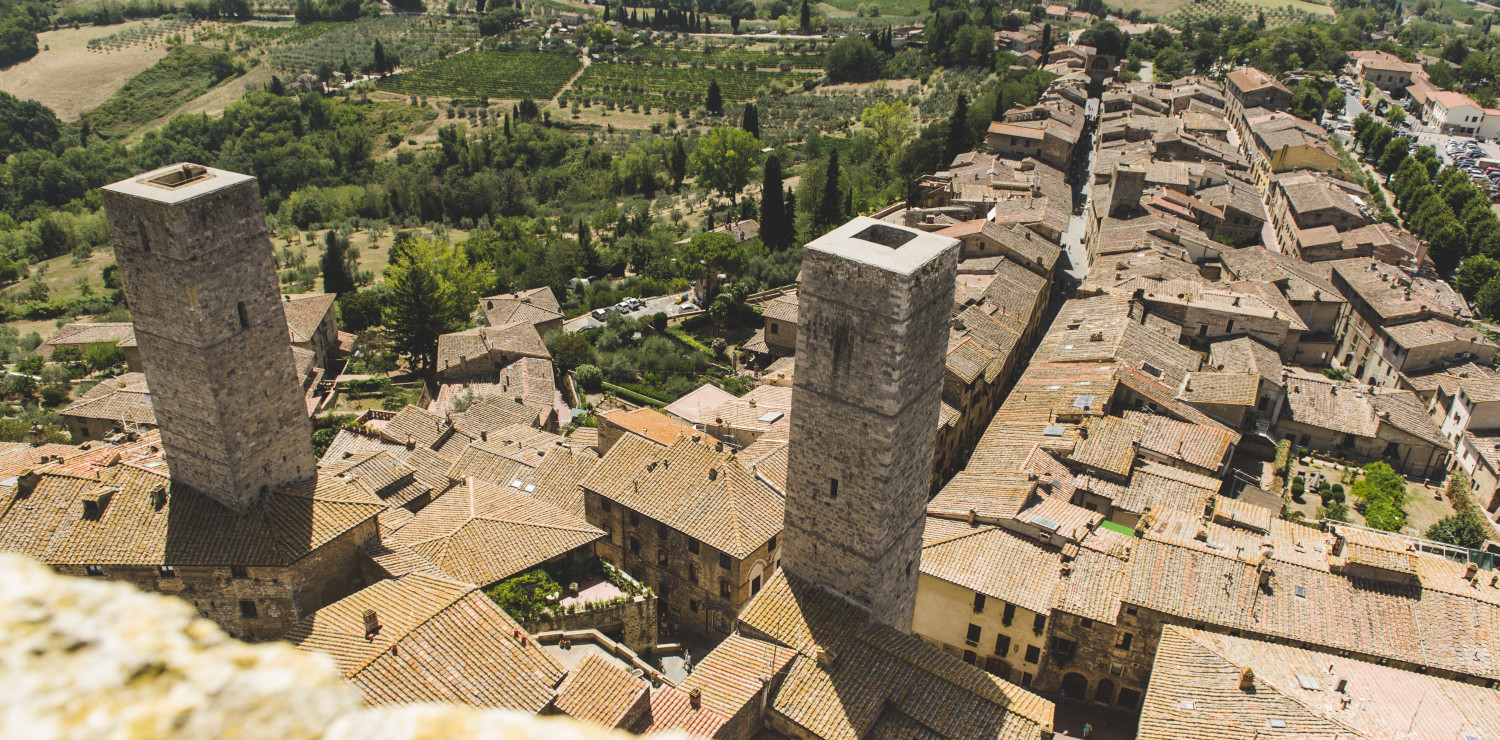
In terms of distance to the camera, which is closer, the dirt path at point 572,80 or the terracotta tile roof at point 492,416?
the terracotta tile roof at point 492,416

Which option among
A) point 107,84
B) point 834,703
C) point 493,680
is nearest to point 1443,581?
point 834,703

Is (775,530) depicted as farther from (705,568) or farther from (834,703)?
(834,703)

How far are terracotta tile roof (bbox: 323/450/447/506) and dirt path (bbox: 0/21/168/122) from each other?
5863 inches

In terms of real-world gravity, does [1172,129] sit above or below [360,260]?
above

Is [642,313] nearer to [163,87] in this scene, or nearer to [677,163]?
[677,163]

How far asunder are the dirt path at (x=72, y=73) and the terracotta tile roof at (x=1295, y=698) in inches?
7013

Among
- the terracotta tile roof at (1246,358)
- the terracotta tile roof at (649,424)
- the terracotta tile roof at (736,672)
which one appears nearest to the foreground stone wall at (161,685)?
the terracotta tile roof at (736,672)

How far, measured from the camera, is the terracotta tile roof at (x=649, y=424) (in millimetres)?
42188

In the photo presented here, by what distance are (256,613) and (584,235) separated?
192 feet

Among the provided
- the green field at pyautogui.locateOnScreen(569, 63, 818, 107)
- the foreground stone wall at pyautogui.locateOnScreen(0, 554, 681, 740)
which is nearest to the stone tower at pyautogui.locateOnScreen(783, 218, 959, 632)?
the foreground stone wall at pyautogui.locateOnScreen(0, 554, 681, 740)

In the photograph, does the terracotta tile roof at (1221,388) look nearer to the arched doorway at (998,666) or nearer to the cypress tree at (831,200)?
the arched doorway at (998,666)

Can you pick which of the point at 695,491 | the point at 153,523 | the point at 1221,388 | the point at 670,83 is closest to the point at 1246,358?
the point at 1221,388

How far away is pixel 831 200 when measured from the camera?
8138 centimetres

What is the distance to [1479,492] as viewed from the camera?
50469 millimetres
